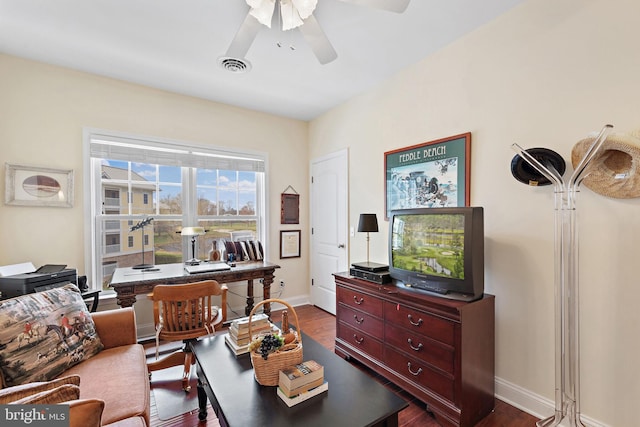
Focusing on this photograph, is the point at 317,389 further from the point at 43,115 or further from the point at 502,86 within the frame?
the point at 43,115

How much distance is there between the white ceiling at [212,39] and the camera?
6.49 ft

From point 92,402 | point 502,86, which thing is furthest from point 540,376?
point 92,402

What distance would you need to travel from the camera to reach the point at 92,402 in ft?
2.88

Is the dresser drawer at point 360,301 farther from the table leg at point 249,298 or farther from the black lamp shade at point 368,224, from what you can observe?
the table leg at point 249,298

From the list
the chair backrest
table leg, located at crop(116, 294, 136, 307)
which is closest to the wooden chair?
the chair backrest

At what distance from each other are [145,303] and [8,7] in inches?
104

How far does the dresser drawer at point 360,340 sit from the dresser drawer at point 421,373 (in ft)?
0.31

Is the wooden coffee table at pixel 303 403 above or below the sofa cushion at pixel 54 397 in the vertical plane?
below

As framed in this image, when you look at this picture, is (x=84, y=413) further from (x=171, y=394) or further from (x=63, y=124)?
(x=63, y=124)

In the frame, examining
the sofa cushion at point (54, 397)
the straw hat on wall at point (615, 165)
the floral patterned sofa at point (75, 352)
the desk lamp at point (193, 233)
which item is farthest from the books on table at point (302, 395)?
the desk lamp at point (193, 233)

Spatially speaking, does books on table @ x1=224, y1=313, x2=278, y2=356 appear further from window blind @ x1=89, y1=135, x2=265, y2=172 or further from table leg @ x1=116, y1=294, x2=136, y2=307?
window blind @ x1=89, y1=135, x2=265, y2=172

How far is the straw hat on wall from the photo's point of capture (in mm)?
1436

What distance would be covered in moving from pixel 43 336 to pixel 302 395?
1.43m

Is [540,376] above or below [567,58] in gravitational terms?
below
